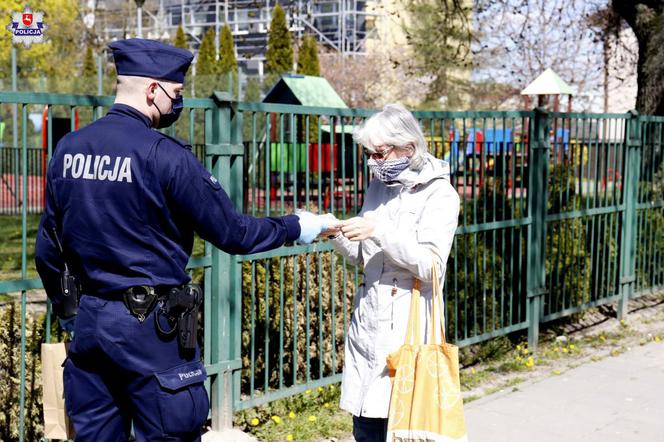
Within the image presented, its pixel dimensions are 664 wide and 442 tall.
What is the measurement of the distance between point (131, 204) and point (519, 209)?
5.10 metres

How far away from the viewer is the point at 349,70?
40062 millimetres

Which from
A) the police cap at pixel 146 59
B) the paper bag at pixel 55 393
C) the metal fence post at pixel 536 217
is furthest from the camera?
the metal fence post at pixel 536 217

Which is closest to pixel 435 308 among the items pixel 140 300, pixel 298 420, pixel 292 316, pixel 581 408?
pixel 140 300

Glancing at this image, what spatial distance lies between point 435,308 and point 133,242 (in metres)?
1.35

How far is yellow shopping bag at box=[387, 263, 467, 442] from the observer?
3.74 metres

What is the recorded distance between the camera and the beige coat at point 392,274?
3.96m

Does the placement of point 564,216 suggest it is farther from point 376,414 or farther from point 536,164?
point 376,414

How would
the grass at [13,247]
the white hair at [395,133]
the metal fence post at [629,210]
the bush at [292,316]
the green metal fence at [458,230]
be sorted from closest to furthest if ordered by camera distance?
the white hair at [395,133] → the green metal fence at [458,230] → the bush at [292,316] → the metal fence post at [629,210] → the grass at [13,247]

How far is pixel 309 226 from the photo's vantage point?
3715 mm

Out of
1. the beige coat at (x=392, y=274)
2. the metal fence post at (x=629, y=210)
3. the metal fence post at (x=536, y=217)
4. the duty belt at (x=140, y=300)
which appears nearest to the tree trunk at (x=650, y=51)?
the metal fence post at (x=629, y=210)

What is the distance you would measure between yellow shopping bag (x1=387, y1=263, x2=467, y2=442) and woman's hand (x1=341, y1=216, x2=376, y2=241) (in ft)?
1.49

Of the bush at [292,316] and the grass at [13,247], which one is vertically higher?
the bush at [292,316]

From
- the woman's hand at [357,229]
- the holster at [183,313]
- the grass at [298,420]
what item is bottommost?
the grass at [298,420]

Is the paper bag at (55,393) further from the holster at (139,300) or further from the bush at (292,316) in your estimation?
the bush at (292,316)
